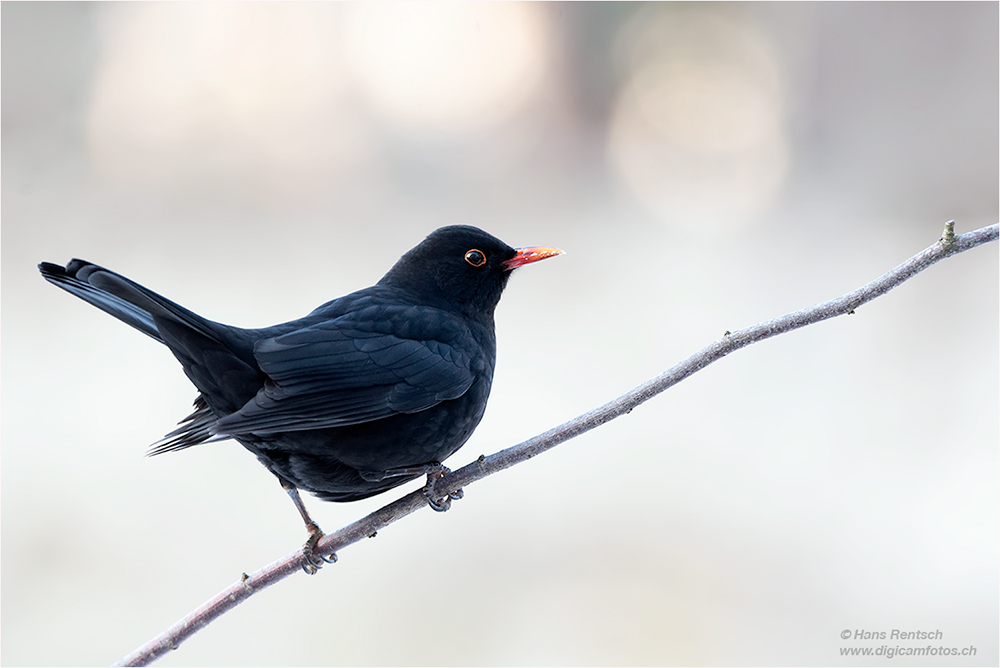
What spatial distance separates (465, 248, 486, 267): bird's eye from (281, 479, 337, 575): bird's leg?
2.72 ft

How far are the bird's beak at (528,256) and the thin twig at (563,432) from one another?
0.69 meters

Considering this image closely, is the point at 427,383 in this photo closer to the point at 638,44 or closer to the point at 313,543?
the point at 313,543

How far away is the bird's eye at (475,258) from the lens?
2.52 m

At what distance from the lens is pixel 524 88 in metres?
5.18

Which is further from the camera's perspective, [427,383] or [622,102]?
[622,102]

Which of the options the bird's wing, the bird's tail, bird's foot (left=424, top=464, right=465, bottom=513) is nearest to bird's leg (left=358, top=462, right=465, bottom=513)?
bird's foot (left=424, top=464, right=465, bottom=513)

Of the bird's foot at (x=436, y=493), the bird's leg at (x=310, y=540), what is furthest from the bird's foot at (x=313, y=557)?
the bird's foot at (x=436, y=493)

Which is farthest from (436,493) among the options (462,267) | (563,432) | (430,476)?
(462,267)

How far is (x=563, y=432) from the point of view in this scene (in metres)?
1.85

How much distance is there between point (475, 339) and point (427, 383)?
321 millimetres

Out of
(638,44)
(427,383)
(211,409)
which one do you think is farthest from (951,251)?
(638,44)

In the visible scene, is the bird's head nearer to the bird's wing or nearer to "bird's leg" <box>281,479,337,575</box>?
the bird's wing

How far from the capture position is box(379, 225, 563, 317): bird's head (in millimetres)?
2521

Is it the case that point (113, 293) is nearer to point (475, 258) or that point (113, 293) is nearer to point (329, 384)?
point (329, 384)
